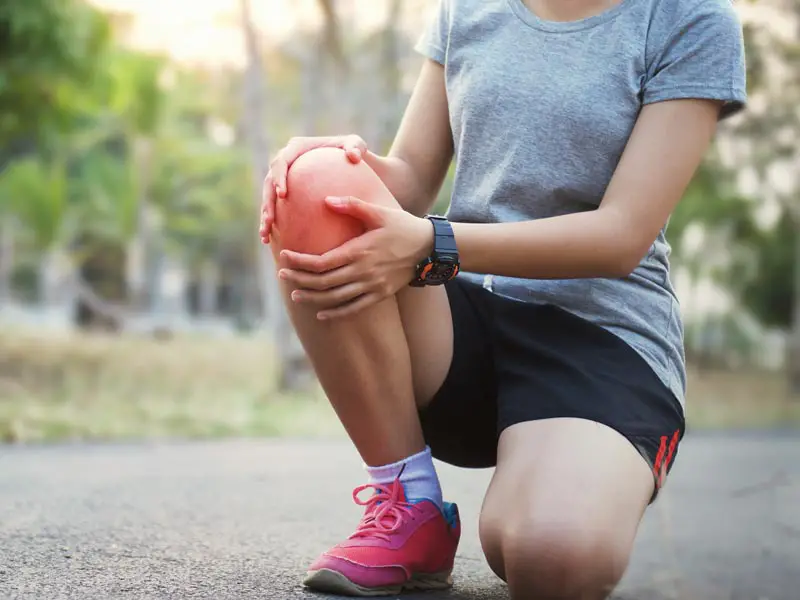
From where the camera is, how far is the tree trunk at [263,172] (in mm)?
9039

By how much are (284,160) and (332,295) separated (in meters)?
0.29

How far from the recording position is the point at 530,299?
6.32ft

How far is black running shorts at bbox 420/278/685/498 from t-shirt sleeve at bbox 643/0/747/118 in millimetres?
454

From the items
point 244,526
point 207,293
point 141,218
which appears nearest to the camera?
point 244,526

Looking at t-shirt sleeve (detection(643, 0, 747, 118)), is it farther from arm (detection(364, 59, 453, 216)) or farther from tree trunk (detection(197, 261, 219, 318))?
tree trunk (detection(197, 261, 219, 318))

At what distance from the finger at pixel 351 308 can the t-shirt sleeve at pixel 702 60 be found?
2.11ft

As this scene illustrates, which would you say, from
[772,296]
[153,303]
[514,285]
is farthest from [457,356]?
[153,303]

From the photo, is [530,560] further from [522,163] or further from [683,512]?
[683,512]

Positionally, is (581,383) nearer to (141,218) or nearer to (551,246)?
(551,246)

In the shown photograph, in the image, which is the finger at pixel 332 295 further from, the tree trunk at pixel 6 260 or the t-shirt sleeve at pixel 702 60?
the tree trunk at pixel 6 260

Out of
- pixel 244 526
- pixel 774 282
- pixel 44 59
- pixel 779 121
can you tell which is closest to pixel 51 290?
pixel 774 282

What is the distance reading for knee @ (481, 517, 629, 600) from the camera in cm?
155

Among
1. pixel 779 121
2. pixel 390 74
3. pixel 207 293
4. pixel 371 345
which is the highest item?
pixel 390 74

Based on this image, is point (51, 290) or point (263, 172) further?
point (51, 290)
